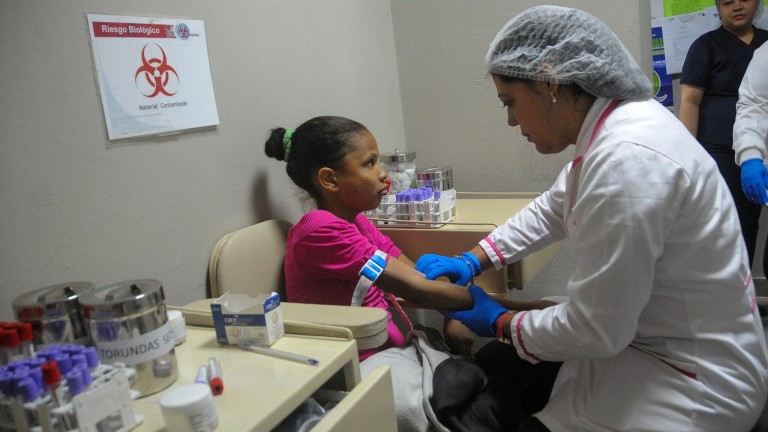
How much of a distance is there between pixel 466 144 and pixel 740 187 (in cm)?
117

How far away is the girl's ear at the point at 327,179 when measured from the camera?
5.15ft

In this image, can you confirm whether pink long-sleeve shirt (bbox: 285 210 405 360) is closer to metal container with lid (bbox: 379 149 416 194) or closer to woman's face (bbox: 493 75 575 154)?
woman's face (bbox: 493 75 575 154)

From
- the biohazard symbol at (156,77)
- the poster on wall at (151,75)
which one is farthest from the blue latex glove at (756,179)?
the biohazard symbol at (156,77)

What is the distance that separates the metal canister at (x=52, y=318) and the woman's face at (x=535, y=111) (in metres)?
0.94

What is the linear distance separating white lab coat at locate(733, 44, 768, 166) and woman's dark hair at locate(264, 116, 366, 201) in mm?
1598

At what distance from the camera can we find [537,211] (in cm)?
162

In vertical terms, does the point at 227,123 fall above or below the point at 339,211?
above

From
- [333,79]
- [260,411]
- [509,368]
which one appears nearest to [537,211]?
[509,368]

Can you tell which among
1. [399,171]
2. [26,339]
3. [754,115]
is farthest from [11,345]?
[754,115]

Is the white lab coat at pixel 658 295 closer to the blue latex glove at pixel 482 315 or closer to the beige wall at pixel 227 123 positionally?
the blue latex glove at pixel 482 315

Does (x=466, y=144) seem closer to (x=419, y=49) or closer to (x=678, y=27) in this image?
(x=419, y=49)

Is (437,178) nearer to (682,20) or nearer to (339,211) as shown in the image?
(339,211)

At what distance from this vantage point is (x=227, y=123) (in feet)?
5.34

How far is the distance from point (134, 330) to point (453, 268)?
949mm
